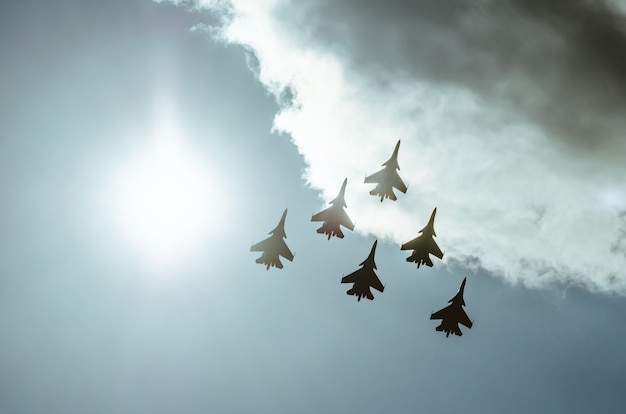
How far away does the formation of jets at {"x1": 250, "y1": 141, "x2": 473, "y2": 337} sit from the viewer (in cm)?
3169

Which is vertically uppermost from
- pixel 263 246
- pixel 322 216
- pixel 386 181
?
pixel 386 181

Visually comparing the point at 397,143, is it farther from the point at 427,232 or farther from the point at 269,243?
the point at 269,243

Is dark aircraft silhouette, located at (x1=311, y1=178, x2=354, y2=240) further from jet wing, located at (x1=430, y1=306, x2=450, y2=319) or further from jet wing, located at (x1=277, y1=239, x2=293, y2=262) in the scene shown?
jet wing, located at (x1=430, y1=306, x2=450, y2=319)

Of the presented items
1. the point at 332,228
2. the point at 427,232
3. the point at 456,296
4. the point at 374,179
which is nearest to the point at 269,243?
the point at 332,228

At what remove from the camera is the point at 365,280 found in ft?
111

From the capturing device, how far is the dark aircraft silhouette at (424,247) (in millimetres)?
31391

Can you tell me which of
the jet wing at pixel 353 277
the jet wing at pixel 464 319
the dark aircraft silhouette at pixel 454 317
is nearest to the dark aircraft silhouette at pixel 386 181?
the jet wing at pixel 353 277

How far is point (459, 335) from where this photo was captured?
105 feet

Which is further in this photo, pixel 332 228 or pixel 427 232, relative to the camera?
pixel 332 228

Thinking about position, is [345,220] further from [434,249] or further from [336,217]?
[434,249]

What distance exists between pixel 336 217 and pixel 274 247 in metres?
6.08

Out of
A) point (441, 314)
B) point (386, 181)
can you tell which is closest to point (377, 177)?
point (386, 181)

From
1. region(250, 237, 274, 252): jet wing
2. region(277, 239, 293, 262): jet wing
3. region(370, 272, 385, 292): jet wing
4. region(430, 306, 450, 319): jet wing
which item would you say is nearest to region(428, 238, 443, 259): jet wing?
region(430, 306, 450, 319): jet wing

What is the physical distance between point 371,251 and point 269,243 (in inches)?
346
